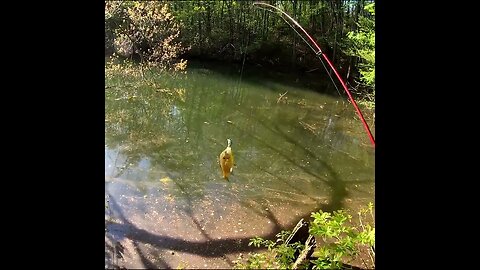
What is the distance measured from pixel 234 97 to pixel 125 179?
3.41 m

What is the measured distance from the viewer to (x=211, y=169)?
137 inches

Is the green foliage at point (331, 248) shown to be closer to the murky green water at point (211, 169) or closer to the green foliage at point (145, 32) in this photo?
the murky green water at point (211, 169)

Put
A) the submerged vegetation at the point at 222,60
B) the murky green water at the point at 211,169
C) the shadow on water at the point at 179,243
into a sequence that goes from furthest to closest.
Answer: the murky green water at the point at 211,169 < the shadow on water at the point at 179,243 < the submerged vegetation at the point at 222,60

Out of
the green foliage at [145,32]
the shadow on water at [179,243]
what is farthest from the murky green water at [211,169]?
the green foliage at [145,32]

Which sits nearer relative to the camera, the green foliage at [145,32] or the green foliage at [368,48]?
the green foliage at [368,48]

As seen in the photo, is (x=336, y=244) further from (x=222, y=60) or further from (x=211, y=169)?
(x=222, y=60)

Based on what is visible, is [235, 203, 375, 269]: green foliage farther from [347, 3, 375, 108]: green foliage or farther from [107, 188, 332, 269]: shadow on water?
[347, 3, 375, 108]: green foliage

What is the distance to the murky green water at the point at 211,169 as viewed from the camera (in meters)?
2.43

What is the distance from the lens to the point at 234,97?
6266mm

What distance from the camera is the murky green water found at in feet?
7.98
